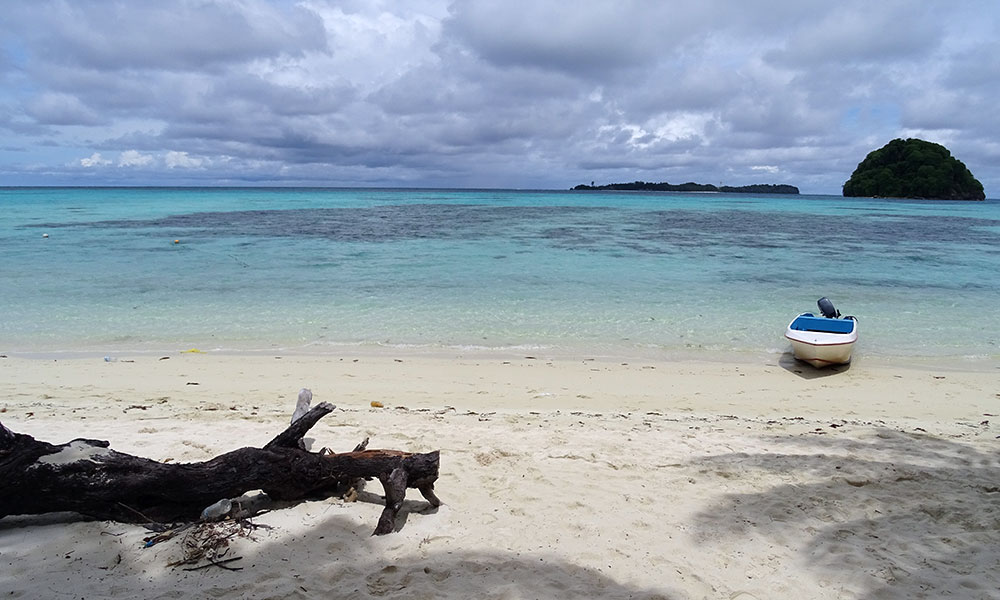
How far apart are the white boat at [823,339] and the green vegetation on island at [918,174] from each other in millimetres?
102750

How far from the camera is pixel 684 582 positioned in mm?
3320

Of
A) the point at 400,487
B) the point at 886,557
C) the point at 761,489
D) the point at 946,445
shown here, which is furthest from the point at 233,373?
the point at 946,445

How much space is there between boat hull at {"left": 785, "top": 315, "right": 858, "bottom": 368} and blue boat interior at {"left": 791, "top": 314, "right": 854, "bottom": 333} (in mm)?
322

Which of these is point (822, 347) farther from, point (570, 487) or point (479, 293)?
point (479, 293)

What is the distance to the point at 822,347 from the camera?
356 inches

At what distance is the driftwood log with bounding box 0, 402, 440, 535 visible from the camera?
3.44 m

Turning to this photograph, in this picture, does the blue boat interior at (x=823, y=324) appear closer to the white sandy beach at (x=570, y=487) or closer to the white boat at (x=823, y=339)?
the white boat at (x=823, y=339)

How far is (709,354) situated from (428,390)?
507 centimetres

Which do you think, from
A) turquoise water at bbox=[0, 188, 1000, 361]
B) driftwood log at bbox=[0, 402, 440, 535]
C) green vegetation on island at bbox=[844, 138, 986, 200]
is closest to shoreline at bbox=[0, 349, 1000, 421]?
turquoise water at bbox=[0, 188, 1000, 361]

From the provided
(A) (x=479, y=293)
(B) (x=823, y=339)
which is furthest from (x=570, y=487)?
(A) (x=479, y=293)

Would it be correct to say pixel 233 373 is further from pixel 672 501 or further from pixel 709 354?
pixel 709 354

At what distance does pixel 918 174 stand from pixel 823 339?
10478cm

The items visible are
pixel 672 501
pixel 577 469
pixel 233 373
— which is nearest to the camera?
pixel 672 501

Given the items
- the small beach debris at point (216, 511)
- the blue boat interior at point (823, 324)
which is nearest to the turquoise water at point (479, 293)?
the blue boat interior at point (823, 324)
